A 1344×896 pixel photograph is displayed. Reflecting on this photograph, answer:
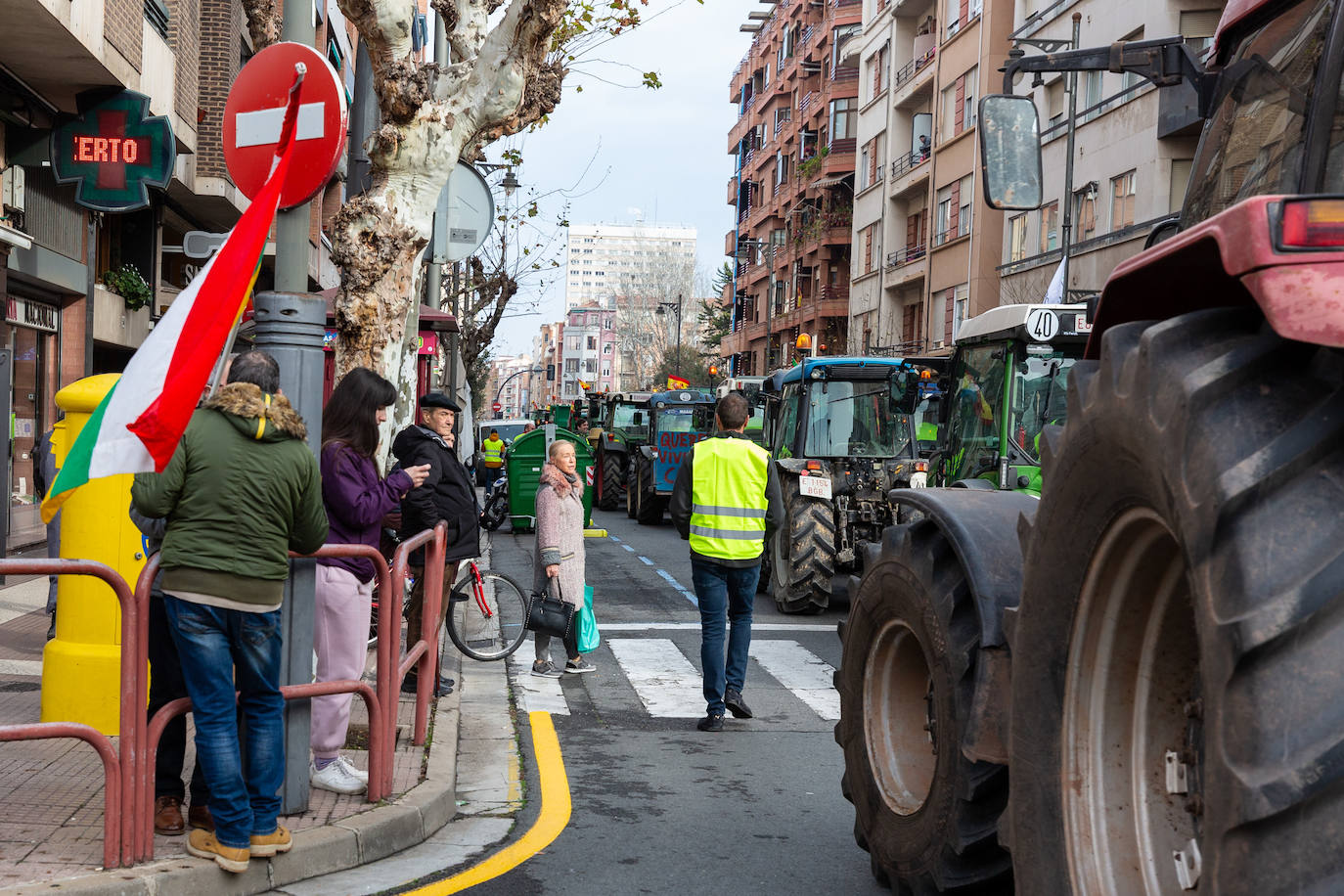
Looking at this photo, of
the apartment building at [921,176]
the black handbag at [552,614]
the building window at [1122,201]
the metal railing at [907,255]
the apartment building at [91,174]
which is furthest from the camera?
the metal railing at [907,255]

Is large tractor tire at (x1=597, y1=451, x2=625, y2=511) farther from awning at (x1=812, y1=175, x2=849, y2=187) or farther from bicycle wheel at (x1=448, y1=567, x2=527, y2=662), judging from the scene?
awning at (x1=812, y1=175, x2=849, y2=187)

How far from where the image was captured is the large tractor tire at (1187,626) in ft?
6.63

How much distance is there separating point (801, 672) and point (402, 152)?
177 inches

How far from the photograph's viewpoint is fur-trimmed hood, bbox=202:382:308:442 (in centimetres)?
474

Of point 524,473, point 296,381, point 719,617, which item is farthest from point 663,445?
point 296,381

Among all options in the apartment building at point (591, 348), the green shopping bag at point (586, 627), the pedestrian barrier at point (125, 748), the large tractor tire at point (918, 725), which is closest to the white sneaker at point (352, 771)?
the pedestrian barrier at point (125, 748)

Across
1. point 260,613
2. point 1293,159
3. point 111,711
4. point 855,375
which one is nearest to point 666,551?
point 855,375

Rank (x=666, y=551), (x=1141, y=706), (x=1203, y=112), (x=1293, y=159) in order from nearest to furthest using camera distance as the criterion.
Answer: (x=1141, y=706) < (x=1293, y=159) < (x=1203, y=112) < (x=666, y=551)

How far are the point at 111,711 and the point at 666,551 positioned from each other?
1389 centimetres

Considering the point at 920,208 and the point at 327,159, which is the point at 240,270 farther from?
the point at 920,208

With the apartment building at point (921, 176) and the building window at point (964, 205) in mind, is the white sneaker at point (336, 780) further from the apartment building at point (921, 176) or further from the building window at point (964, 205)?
the building window at point (964, 205)

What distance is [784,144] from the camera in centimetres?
6881

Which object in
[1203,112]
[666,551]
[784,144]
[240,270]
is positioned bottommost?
[666,551]

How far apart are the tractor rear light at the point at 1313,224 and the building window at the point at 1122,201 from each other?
27375 mm
